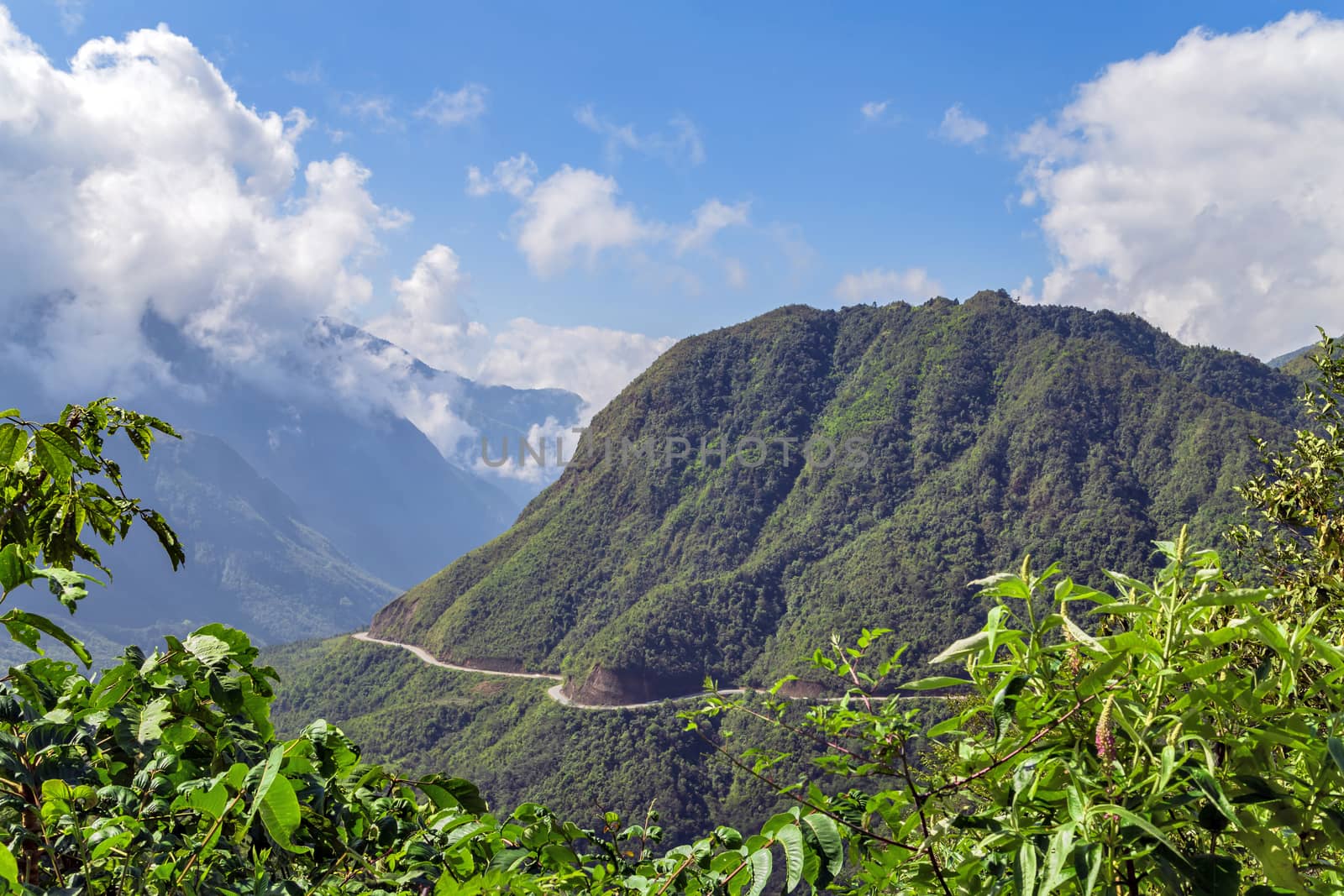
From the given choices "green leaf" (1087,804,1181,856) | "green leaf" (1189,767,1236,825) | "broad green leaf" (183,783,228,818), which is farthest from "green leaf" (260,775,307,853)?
"green leaf" (1189,767,1236,825)

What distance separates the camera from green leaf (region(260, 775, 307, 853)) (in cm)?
100

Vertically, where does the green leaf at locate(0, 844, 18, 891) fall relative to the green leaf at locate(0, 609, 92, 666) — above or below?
below

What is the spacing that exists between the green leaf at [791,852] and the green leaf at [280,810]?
0.58 m

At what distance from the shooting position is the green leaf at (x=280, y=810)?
998 mm

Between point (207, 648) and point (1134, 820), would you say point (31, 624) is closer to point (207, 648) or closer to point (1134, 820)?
point (207, 648)

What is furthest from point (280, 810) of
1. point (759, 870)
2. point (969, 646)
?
point (969, 646)

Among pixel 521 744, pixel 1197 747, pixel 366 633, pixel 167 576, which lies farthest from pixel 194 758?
pixel 167 576

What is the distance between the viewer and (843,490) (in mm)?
77938

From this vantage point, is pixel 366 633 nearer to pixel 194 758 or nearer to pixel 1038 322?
pixel 1038 322

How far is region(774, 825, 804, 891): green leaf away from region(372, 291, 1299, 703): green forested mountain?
54.6 metres

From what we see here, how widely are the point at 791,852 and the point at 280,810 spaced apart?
2.02 feet

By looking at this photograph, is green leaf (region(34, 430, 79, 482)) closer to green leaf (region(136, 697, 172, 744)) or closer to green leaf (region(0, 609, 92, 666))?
green leaf (region(0, 609, 92, 666))

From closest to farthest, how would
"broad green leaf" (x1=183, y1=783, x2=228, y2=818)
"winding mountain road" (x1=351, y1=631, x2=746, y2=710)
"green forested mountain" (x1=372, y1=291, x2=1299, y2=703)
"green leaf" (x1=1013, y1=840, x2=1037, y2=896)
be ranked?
1. "green leaf" (x1=1013, y1=840, x2=1037, y2=896)
2. "broad green leaf" (x1=183, y1=783, x2=228, y2=818)
3. "winding mountain road" (x1=351, y1=631, x2=746, y2=710)
4. "green forested mountain" (x1=372, y1=291, x2=1299, y2=703)

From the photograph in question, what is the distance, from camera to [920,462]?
78250 millimetres
